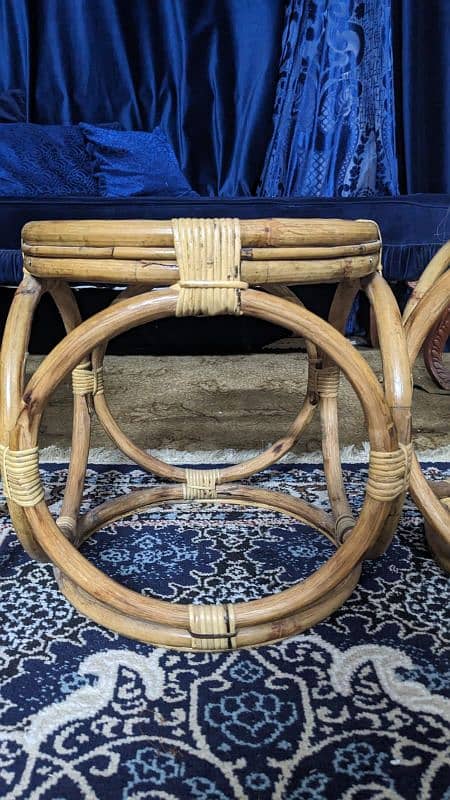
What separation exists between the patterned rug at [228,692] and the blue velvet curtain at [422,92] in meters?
1.79

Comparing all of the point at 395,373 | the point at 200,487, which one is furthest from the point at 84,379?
the point at 395,373

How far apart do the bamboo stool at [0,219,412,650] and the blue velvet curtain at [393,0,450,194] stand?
1.79 meters

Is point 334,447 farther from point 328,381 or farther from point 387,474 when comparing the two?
point 387,474

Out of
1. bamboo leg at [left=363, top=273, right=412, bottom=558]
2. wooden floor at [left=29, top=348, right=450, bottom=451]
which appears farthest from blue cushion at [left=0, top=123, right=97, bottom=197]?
bamboo leg at [left=363, top=273, right=412, bottom=558]

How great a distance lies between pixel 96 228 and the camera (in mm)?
646

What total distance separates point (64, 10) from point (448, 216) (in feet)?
4.70

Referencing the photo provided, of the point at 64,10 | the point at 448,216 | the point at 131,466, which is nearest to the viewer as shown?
the point at 131,466

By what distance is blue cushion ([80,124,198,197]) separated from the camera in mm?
1989

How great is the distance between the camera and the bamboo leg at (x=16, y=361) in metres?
0.68

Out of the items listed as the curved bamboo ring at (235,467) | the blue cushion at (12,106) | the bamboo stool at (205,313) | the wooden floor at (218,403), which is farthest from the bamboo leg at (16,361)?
the blue cushion at (12,106)

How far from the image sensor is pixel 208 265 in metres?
0.65

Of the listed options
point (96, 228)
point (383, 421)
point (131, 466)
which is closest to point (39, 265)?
point (96, 228)

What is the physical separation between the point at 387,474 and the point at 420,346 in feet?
0.61

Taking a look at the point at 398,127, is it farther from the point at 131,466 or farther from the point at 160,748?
the point at 160,748
